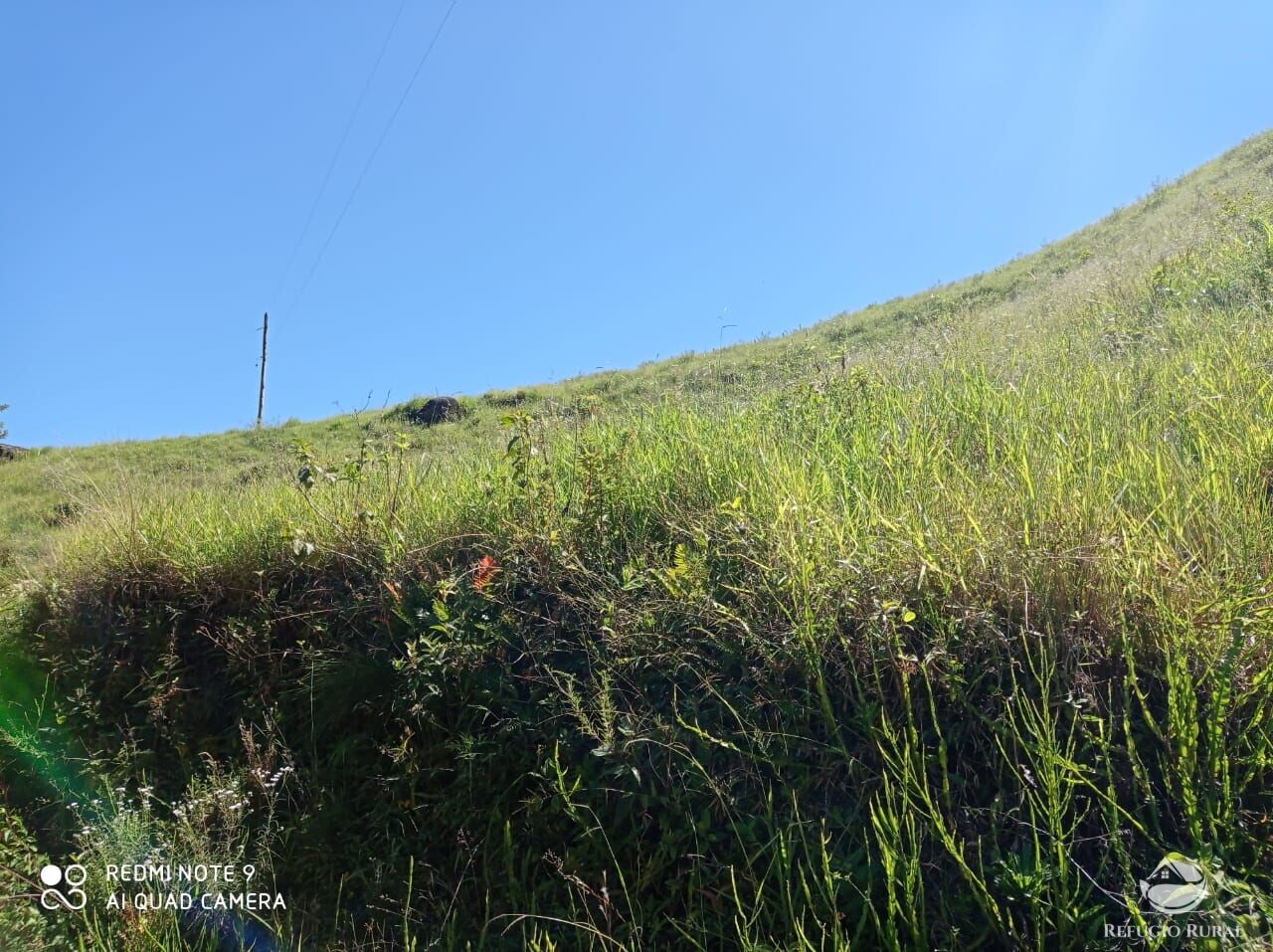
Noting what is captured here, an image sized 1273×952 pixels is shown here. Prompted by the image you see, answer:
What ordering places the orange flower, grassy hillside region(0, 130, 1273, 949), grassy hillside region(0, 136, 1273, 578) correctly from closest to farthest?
1. grassy hillside region(0, 130, 1273, 949)
2. the orange flower
3. grassy hillside region(0, 136, 1273, 578)

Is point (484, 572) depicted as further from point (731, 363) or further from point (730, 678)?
point (731, 363)

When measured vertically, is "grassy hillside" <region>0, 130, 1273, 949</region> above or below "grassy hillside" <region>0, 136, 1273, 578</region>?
below

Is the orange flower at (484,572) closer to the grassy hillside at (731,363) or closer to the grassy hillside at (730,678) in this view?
the grassy hillside at (730,678)

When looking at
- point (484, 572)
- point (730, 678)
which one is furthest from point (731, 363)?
point (730, 678)

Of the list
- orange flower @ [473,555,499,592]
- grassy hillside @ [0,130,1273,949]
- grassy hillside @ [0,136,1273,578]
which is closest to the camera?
grassy hillside @ [0,130,1273,949]

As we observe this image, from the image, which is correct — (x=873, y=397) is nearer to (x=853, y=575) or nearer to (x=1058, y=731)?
(x=853, y=575)

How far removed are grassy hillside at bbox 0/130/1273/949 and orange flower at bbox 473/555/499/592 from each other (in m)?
0.07

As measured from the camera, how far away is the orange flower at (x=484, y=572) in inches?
149

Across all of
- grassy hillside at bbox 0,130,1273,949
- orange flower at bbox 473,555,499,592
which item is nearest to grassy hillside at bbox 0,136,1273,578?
grassy hillside at bbox 0,130,1273,949

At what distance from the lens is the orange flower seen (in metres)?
3.79

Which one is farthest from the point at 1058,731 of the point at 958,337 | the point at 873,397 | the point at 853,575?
the point at 958,337

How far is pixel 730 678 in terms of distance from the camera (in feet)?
9.66

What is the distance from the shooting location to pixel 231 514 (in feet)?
20.0

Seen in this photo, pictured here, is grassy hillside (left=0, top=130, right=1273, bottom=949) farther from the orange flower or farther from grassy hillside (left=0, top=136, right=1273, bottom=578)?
grassy hillside (left=0, top=136, right=1273, bottom=578)
